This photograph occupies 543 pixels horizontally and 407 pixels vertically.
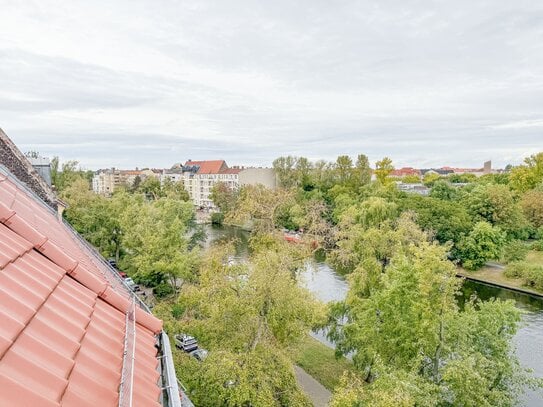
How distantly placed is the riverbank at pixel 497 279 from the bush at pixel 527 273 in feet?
1.33

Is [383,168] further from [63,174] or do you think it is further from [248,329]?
[248,329]

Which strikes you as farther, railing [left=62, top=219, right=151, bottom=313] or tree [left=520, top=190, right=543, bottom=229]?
tree [left=520, top=190, right=543, bottom=229]

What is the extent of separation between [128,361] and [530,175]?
70.0 metres

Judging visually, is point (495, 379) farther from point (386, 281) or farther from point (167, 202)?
point (167, 202)

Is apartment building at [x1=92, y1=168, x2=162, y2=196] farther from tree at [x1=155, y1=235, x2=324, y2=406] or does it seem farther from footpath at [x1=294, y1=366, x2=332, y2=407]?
tree at [x1=155, y1=235, x2=324, y2=406]

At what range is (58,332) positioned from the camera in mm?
2975

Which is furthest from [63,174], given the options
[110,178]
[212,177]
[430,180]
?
[430,180]

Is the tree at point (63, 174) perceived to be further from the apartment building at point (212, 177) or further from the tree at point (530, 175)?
the tree at point (530, 175)

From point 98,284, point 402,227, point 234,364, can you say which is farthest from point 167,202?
point 98,284

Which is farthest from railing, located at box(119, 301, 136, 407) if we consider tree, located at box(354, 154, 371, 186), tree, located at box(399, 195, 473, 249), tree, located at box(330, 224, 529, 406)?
tree, located at box(354, 154, 371, 186)

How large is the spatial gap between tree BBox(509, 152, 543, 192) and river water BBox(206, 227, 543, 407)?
33.2 meters

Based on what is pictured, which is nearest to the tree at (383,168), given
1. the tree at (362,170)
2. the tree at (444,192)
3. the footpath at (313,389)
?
the tree at (362,170)

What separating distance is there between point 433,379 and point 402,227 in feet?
32.0

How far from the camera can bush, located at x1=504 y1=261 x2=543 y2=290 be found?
32.1 metres
